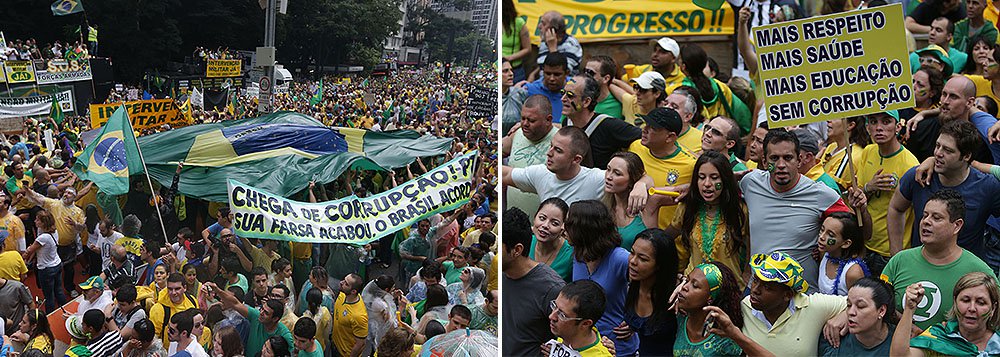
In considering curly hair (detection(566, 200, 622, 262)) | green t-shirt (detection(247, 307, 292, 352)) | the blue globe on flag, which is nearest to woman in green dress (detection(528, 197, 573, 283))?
curly hair (detection(566, 200, 622, 262))

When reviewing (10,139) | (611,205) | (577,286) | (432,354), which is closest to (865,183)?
(611,205)

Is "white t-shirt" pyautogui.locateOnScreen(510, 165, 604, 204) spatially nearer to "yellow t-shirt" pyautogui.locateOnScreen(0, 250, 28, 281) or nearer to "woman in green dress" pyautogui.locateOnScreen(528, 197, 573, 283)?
"woman in green dress" pyautogui.locateOnScreen(528, 197, 573, 283)

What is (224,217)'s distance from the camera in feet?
28.7

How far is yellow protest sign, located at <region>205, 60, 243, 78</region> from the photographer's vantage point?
12.2m

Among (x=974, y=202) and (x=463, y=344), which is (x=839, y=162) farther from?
(x=463, y=344)

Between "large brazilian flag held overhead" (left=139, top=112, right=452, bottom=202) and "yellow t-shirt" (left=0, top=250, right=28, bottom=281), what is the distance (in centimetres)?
210

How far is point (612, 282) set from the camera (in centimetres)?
461

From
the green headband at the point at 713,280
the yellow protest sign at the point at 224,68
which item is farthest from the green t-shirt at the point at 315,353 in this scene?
the yellow protest sign at the point at 224,68

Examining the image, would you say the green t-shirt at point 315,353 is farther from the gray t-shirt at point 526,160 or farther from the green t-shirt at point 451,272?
the gray t-shirt at point 526,160

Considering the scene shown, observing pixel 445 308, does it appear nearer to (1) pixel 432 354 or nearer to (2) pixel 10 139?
(1) pixel 432 354

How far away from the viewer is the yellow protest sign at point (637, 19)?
8898 millimetres

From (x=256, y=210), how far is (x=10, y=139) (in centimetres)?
818

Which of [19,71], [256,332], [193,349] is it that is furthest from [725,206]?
[19,71]

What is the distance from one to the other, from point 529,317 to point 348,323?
2520 mm
